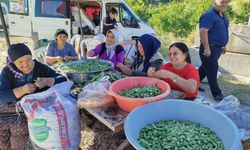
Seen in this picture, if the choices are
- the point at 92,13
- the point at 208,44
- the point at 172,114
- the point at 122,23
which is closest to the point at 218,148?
the point at 172,114

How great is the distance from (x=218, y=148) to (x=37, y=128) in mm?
1333

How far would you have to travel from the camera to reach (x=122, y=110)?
2.12 meters

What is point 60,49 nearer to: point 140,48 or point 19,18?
point 140,48

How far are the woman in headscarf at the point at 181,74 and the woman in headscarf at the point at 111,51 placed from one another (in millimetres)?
1116

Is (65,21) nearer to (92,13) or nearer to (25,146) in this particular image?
(92,13)

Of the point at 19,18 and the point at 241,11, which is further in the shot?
the point at 241,11

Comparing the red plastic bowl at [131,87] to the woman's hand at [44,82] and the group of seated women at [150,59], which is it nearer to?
the group of seated women at [150,59]

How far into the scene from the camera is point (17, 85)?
2418 millimetres

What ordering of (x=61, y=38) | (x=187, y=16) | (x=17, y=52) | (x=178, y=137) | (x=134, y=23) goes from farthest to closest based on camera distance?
(x=187, y=16) < (x=134, y=23) < (x=61, y=38) < (x=17, y=52) < (x=178, y=137)

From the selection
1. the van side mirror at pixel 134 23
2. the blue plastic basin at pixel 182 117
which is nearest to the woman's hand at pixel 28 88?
the blue plastic basin at pixel 182 117

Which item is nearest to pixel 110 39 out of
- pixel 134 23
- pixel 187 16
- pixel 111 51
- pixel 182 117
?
pixel 111 51

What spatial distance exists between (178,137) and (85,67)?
4.67 feet

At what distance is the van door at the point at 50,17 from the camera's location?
24.3ft

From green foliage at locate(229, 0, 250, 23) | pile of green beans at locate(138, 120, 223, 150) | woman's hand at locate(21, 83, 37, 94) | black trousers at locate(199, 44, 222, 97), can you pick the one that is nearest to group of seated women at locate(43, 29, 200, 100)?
pile of green beans at locate(138, 120, 223, 150)
